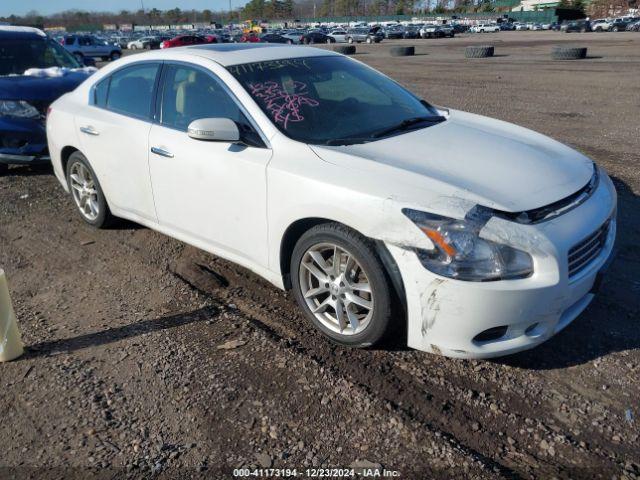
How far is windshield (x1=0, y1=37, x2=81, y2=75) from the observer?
7949 millimetres

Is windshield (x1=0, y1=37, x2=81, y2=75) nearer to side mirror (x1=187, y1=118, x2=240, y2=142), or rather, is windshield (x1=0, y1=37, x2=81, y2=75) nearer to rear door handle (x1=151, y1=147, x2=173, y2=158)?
rear door handle (x1=151, y1=147, x2=173, y2=158)

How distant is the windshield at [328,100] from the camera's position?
143 inches

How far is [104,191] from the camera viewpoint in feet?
16.0

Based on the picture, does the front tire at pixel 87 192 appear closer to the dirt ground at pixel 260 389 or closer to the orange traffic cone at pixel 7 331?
the dirt ground at pixel 260 389

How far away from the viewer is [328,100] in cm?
397

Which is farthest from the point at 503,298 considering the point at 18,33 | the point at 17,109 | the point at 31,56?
the point at 18,33

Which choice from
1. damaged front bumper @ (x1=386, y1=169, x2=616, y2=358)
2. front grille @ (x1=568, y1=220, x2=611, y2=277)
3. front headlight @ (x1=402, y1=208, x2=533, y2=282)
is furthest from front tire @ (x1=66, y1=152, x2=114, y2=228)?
front grille @ (x1=568, y1=220, x2=611, y2=277)

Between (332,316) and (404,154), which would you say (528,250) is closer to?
(404,154)

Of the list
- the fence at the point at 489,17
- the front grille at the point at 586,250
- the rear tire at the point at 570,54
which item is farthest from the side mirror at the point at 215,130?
the fence at the point at 489,17

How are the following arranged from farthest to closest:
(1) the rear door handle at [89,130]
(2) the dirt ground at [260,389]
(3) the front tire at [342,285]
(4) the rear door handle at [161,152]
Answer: (1) the rear door handle at [89,130]
(4) the rear door handle at [161,152]
(3) the front tire at [342,285]
(2) the dirt ground at [260,389]

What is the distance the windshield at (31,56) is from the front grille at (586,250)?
779 centimetres

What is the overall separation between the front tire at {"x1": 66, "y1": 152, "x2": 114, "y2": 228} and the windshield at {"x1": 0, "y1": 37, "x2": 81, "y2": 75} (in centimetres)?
360

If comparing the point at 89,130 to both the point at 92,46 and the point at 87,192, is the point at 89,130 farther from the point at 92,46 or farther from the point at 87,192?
the point at 92,46

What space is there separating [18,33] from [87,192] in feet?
15.6
